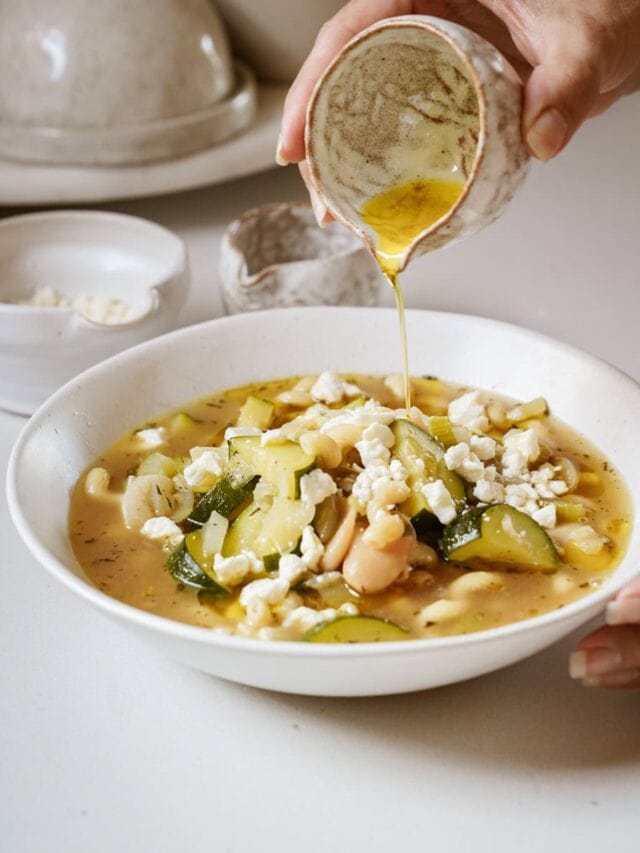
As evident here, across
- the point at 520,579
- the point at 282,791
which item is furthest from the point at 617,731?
the point at 282,791

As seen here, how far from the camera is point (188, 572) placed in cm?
182

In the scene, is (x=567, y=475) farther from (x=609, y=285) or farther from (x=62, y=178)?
(x=62, y=178)

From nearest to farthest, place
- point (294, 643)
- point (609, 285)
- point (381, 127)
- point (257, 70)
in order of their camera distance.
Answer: point (294, 643) → point (381, 127) → point (609, 285) → point (257, 70)

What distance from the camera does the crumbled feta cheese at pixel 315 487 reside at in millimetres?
1818

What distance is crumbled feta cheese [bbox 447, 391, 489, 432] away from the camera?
2232mm

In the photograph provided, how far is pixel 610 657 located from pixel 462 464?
43 centimetres

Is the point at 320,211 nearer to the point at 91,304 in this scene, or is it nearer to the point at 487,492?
the point at 487,492

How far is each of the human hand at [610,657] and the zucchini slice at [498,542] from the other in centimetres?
20

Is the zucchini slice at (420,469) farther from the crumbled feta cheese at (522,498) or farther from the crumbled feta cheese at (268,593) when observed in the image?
the crumbled feta cheese at (268,593)

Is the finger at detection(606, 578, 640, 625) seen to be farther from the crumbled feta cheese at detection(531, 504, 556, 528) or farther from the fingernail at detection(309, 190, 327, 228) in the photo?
the fingernail at detection(309, 190, 327, 228)

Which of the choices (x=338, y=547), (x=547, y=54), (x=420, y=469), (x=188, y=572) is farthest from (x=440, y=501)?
(x=547, y=54)

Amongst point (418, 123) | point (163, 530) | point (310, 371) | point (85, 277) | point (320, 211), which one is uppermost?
point (418, 123)

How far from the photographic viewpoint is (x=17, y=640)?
195cm

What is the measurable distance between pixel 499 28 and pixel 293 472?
126 centimetres
